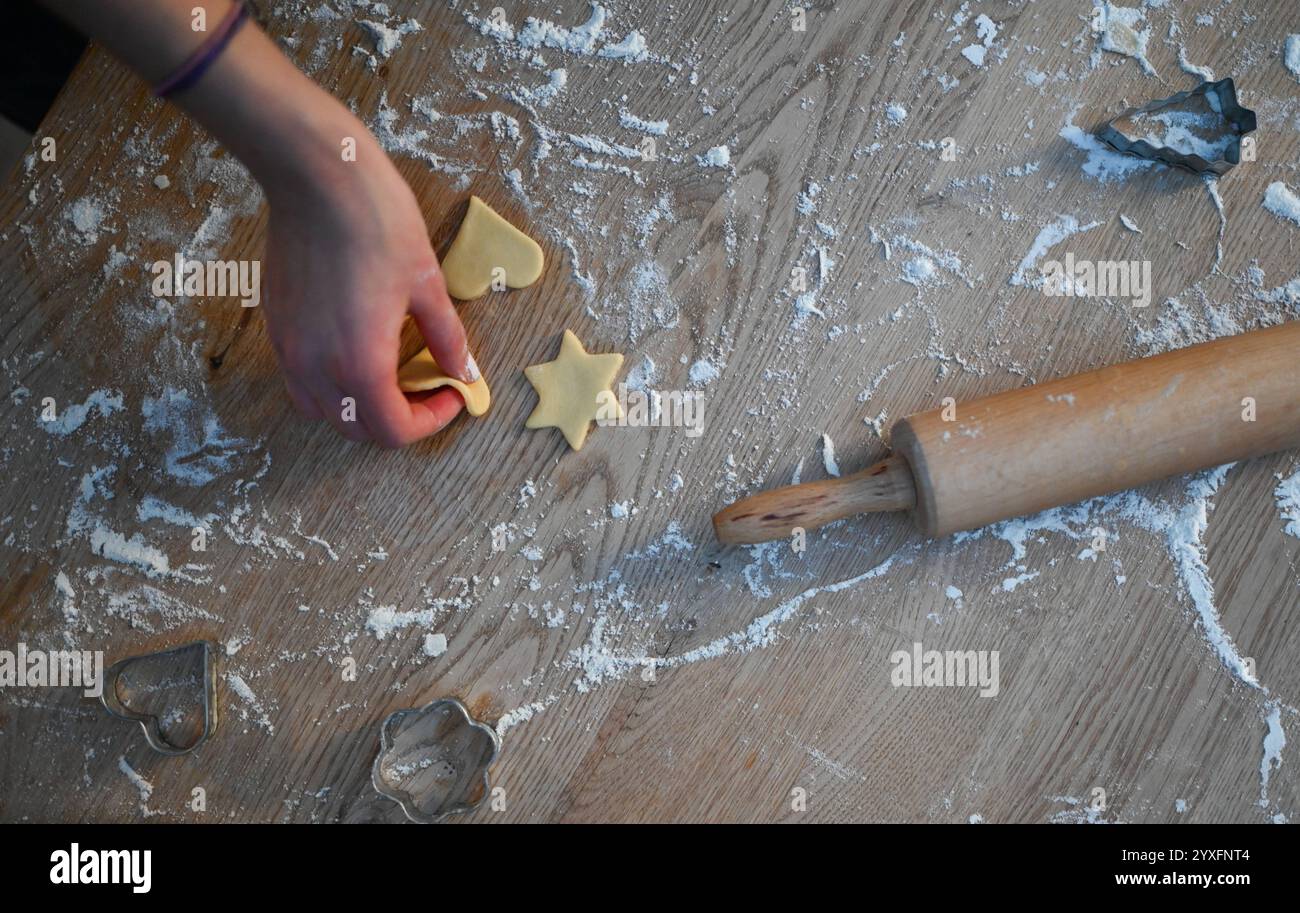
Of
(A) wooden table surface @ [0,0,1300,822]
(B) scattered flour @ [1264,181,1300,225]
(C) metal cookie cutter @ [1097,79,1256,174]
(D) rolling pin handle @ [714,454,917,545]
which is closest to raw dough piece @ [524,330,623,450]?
(A) wooden table surface @ [0,0,1300,822]

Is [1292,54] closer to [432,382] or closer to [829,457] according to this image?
[829,457]

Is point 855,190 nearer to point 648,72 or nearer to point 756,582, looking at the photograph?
point 648,72

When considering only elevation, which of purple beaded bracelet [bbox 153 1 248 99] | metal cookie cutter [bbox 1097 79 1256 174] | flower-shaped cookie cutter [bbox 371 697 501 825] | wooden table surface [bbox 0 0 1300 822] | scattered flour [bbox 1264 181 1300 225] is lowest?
flower-shaped cookie cutter [bbox 371 697 501 825]

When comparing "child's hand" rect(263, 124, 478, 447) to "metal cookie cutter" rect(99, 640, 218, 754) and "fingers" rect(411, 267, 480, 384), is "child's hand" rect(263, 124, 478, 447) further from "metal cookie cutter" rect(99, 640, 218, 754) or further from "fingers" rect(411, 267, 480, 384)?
"metal cookie cutter" rect(99, 640, 218, 754)

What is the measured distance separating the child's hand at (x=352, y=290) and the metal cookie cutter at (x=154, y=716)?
269 millimetres

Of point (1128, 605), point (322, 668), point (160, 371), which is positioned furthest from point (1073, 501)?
point (160, 371)

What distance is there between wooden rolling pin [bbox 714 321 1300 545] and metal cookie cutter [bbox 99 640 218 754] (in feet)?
1.74

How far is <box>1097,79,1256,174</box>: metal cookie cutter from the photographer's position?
0.86m

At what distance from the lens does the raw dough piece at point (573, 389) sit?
0.87 meters

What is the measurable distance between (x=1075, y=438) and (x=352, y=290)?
0.64 m

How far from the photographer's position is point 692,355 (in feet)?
2.90
